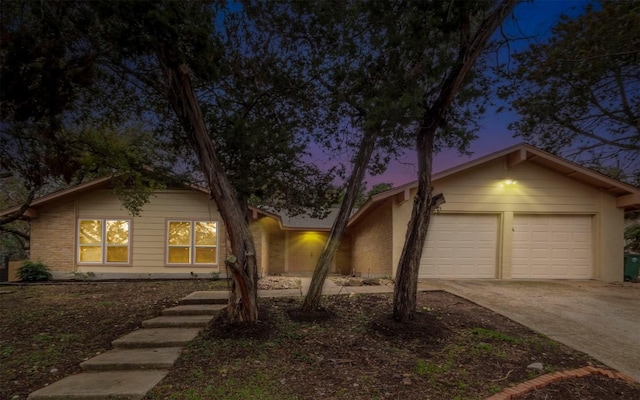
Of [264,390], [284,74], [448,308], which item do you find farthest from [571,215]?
[264,390]

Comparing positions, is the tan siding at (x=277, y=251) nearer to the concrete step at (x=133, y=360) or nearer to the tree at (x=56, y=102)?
the tree at (x=56, y=102)

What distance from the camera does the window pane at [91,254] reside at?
1144 centimetres

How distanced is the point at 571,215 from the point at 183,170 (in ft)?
35.9

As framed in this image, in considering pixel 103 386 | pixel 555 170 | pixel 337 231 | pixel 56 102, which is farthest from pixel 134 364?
pixel 555 170

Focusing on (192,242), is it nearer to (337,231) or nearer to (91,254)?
(91,254)

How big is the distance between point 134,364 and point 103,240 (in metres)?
9.18

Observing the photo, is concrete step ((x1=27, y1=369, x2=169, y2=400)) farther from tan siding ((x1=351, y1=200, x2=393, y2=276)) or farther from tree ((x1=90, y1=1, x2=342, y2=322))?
tan siding ((x1=351, y1=200, x2=393, y2=276))

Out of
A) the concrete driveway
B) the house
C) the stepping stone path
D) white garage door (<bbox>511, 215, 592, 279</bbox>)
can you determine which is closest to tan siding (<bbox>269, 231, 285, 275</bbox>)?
the house

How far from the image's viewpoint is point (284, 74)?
593 centimetres

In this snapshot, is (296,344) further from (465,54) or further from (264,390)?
(465,54)

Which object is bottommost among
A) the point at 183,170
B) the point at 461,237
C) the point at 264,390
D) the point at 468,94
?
the point at 264,390

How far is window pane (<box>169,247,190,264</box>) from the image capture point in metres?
11.7

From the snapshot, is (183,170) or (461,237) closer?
(183,170)

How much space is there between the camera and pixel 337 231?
5.66 m
